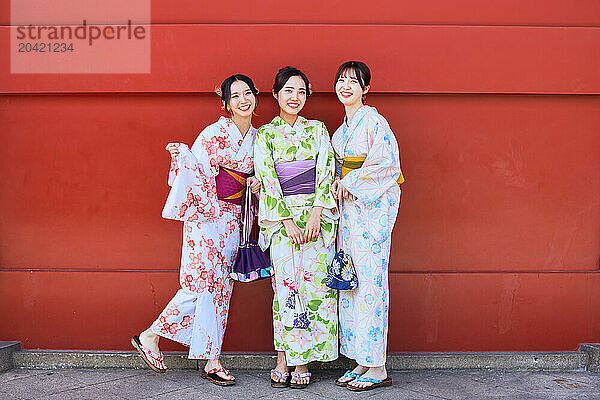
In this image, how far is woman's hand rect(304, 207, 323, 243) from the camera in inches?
154

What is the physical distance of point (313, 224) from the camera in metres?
3.92

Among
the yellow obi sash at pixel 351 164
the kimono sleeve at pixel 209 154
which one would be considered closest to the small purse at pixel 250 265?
the kimono sleeve at pixel 209 154

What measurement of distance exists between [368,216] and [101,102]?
1.88m

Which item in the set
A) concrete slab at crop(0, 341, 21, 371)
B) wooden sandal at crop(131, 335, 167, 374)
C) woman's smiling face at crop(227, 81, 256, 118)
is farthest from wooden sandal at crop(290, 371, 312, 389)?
concrete slab at crop(0, 341, 21, 371)

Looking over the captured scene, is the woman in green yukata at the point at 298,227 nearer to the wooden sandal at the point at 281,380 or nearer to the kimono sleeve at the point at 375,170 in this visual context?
the wooden sandal at the point at 281,380

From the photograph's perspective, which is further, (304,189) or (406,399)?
(304,189)

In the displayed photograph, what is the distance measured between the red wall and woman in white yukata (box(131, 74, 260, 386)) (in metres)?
0.36

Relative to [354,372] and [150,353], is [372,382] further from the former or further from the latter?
[150,353]

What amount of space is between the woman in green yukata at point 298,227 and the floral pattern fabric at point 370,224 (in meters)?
0.12

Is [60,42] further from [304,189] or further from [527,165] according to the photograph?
[527,165]

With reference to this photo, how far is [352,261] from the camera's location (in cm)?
397

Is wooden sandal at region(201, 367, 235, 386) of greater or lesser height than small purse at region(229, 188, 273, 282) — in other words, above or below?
below

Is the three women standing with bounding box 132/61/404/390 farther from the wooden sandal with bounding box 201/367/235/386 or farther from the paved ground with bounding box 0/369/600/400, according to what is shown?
the paved ground with bounding box 0/369/600/400

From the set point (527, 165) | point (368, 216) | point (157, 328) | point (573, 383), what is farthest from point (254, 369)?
point (527, 165)
